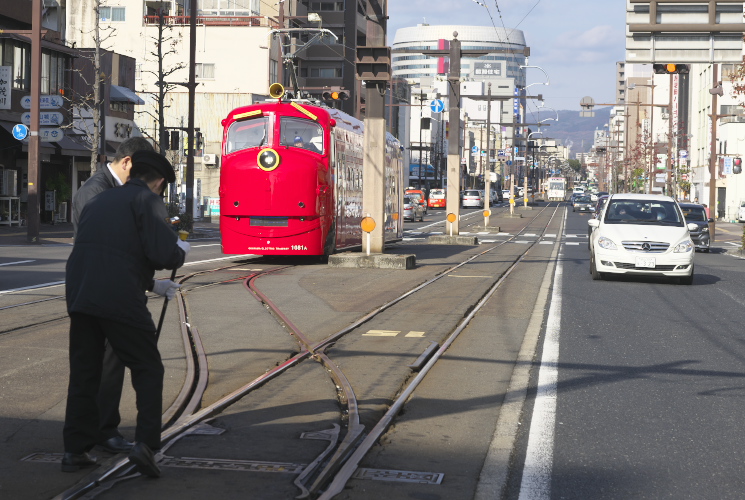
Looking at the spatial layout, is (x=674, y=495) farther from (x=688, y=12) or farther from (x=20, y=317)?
(x=688, y=12)

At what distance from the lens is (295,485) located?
5203mm

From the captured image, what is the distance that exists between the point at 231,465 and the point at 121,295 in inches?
46.0

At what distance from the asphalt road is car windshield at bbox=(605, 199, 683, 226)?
435 centimetres

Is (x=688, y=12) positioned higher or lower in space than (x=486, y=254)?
higher

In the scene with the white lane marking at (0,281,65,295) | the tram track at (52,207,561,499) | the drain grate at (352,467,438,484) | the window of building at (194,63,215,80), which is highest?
the window of building at (194,63,215,80)

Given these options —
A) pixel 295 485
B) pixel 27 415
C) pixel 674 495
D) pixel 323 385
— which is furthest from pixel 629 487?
pixel 27 415

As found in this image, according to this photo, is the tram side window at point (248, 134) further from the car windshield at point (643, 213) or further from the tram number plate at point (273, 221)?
the car windshield at point (643, 213)

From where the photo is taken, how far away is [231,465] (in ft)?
18.4

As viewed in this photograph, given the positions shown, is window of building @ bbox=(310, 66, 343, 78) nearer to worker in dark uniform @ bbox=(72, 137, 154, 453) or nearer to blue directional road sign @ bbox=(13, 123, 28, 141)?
blue directional road sign @ bbox=(13, 123, 28, 141)

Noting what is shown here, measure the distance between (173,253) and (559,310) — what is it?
9388 millimetres

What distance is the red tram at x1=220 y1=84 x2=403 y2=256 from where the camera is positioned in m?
21.4

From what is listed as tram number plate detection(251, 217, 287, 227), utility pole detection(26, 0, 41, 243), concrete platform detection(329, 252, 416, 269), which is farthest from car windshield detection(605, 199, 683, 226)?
utility pole detection(26, 0, 41, 243)

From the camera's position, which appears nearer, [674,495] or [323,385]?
[674,495]

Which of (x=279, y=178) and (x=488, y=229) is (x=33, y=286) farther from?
(x=488, y=229)
